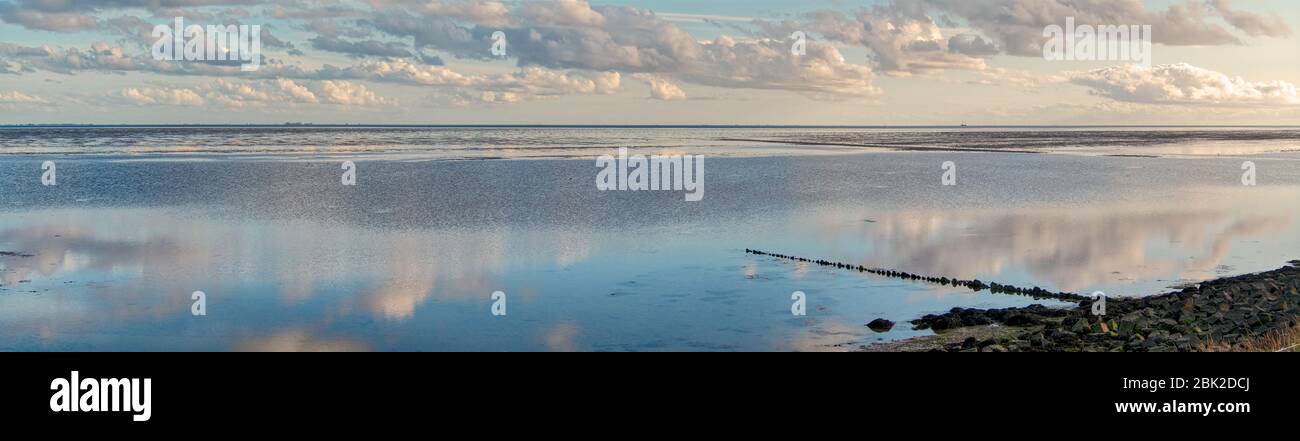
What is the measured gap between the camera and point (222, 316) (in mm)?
21578

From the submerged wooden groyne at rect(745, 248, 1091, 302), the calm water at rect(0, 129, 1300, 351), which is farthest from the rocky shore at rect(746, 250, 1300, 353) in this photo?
the calm water at rect(0, 129, 1300, 351)

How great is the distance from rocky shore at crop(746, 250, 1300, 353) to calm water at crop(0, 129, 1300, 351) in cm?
120

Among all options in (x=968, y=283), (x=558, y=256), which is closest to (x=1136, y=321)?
(x=968, y=283)

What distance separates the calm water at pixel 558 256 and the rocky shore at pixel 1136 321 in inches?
47.2

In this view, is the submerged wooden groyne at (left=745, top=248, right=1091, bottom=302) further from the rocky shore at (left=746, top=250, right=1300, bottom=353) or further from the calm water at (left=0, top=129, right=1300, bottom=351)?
the calm water at (left=0, top=129, right=1300, bottom=351)

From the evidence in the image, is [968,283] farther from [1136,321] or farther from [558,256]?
[558,256]

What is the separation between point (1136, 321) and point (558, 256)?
1564cm

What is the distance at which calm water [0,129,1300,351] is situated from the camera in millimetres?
20609

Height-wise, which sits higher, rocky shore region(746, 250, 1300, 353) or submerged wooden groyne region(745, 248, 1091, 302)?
submerged wooden groyne region(745, 248, 1091, 302)

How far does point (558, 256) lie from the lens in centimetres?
2997

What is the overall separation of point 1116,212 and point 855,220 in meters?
12.4

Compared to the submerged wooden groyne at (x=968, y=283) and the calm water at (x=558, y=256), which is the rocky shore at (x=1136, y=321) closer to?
the submerged wooden groyne at (x=968, y=283)

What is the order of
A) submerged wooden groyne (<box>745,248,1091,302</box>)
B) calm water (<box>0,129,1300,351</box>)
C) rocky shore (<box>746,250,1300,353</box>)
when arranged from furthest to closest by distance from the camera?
submerged wooden groyne (<box>745,248,1091,302</box>), calm water (<box>0,129,1300,351</box>), rocky shore (<box>746,250,1300,353</box>)
